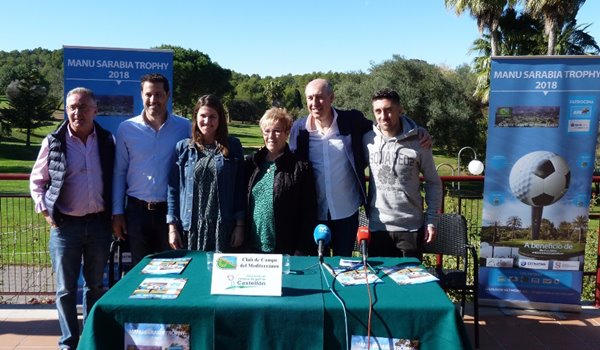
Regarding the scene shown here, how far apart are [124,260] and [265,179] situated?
138cm

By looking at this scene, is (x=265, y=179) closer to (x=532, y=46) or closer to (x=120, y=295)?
(x=120, y=295)

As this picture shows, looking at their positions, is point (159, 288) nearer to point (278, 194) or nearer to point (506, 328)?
point (278, 194)

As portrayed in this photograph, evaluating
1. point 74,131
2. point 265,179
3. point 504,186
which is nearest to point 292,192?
point 265,179

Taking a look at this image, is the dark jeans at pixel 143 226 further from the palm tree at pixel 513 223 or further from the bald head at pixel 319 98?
the palm tree at pixel 513 223

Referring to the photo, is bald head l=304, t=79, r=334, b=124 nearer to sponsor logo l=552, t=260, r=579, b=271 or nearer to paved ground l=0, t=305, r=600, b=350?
paved ground l=0, t=305, r=600, b=350

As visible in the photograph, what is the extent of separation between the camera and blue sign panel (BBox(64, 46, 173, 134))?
13.8 ft

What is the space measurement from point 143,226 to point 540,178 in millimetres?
3137

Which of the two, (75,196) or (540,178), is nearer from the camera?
(75,196)

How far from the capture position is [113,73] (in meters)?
4.25

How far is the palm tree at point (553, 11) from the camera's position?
20.0 metres

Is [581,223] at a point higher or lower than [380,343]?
higher

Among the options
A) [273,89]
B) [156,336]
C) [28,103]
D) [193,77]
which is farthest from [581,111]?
[273,89]

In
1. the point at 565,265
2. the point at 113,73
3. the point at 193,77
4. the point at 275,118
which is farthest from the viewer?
the point at 193,77

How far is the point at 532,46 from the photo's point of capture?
83.0ft
